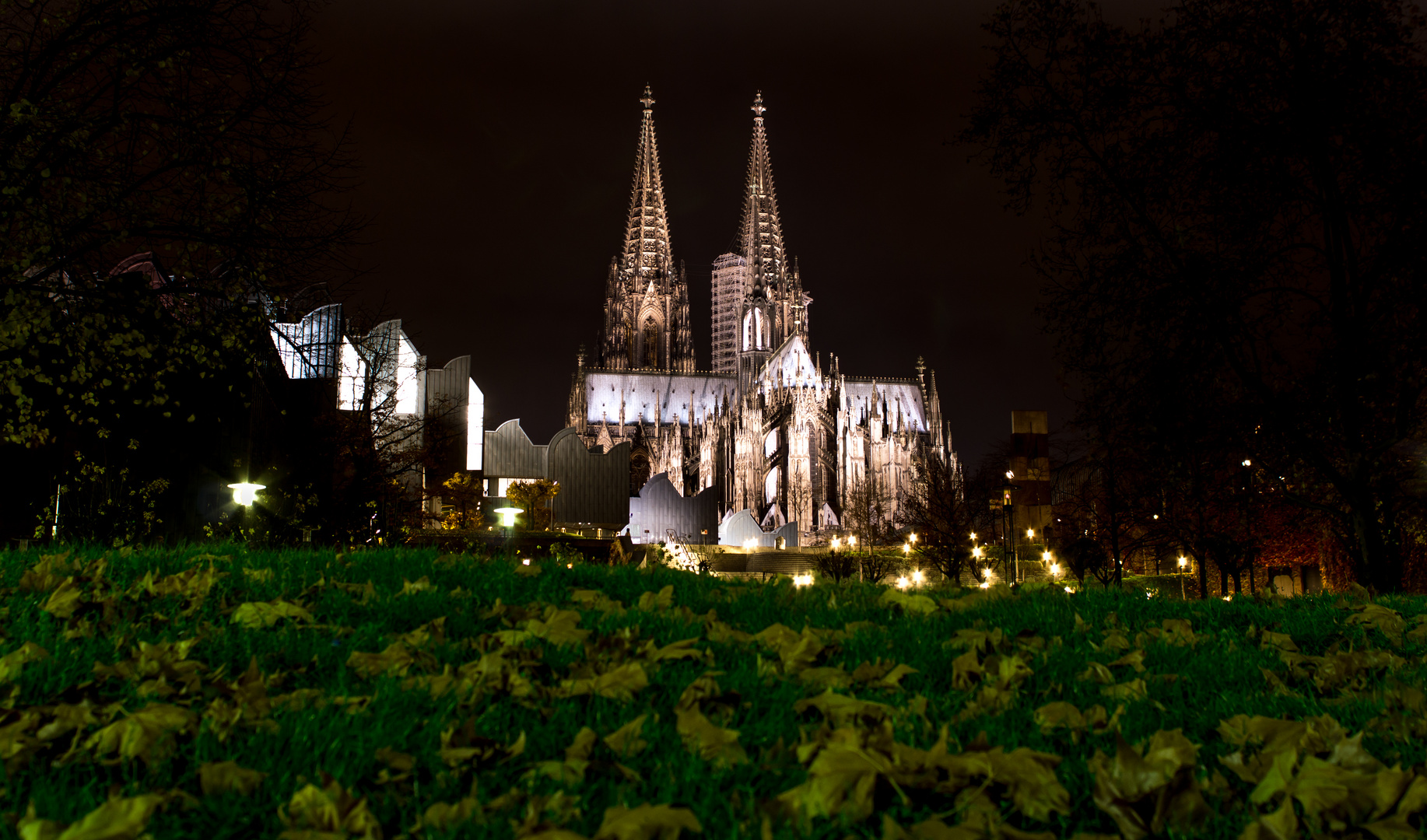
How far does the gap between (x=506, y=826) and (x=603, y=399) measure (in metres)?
103

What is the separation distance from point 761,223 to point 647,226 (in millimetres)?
13867

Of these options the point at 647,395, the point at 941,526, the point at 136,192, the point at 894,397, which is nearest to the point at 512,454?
the point at 941,526

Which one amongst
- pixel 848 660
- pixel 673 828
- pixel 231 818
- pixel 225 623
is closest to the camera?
pixel 673 828

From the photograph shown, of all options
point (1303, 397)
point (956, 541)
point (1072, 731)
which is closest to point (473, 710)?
point (1072, 731)

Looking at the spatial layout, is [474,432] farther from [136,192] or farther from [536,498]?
[136,192]

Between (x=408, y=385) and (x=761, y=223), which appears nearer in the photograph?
(x=408, y=385)

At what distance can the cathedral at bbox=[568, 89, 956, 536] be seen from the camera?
83750 mm

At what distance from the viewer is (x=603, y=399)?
10481 centimetres

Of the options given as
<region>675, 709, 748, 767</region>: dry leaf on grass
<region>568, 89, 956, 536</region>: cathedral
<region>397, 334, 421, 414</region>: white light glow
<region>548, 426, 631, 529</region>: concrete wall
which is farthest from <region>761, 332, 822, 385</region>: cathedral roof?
<region>675, 709, 748, 767</region>: dry leaf on grass

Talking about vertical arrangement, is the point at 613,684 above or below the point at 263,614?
below

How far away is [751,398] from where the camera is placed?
86562 mm

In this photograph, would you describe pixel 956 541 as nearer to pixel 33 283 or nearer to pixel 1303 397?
pixel 1303 397

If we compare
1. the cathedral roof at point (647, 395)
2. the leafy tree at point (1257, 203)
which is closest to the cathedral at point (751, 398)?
the cathedral roof at point (647, 395)

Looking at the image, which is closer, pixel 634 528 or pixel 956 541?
pixel 956 541
